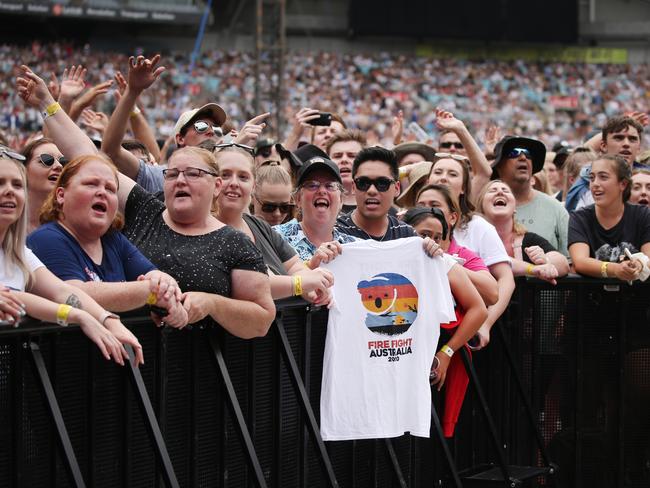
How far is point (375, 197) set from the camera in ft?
18.5

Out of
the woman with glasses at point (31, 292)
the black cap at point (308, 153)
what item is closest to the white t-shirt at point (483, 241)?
the black cap at point (308, 153)

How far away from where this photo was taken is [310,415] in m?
4.79

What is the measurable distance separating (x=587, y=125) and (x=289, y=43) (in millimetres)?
12390

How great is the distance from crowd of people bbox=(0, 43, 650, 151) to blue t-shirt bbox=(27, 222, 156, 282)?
2888cm

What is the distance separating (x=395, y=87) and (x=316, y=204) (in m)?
35.7

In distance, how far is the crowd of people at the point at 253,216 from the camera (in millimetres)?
3975

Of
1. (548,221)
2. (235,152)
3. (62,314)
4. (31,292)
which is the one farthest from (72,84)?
(62,314)

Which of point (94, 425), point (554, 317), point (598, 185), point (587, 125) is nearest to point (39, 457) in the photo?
point (94, 425)

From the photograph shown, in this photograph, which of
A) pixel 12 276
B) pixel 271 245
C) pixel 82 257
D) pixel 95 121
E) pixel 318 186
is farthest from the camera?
pixel 95 121

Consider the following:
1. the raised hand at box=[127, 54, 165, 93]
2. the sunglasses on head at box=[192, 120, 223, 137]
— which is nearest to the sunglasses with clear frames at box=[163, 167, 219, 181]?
the raised hand at box=[127, 54, 165, 93]

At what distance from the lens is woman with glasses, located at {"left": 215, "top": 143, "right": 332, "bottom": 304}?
4805 mm

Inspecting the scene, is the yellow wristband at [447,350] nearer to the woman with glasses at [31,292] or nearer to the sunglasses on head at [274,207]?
the sunglasses on head at [274,207]

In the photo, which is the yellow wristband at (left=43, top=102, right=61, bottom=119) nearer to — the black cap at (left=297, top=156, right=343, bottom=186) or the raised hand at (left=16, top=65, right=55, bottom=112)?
the raised hand at (left=16, top=65, right=55, bottom=112)

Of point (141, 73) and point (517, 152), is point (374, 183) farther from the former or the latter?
point (517, 152)
